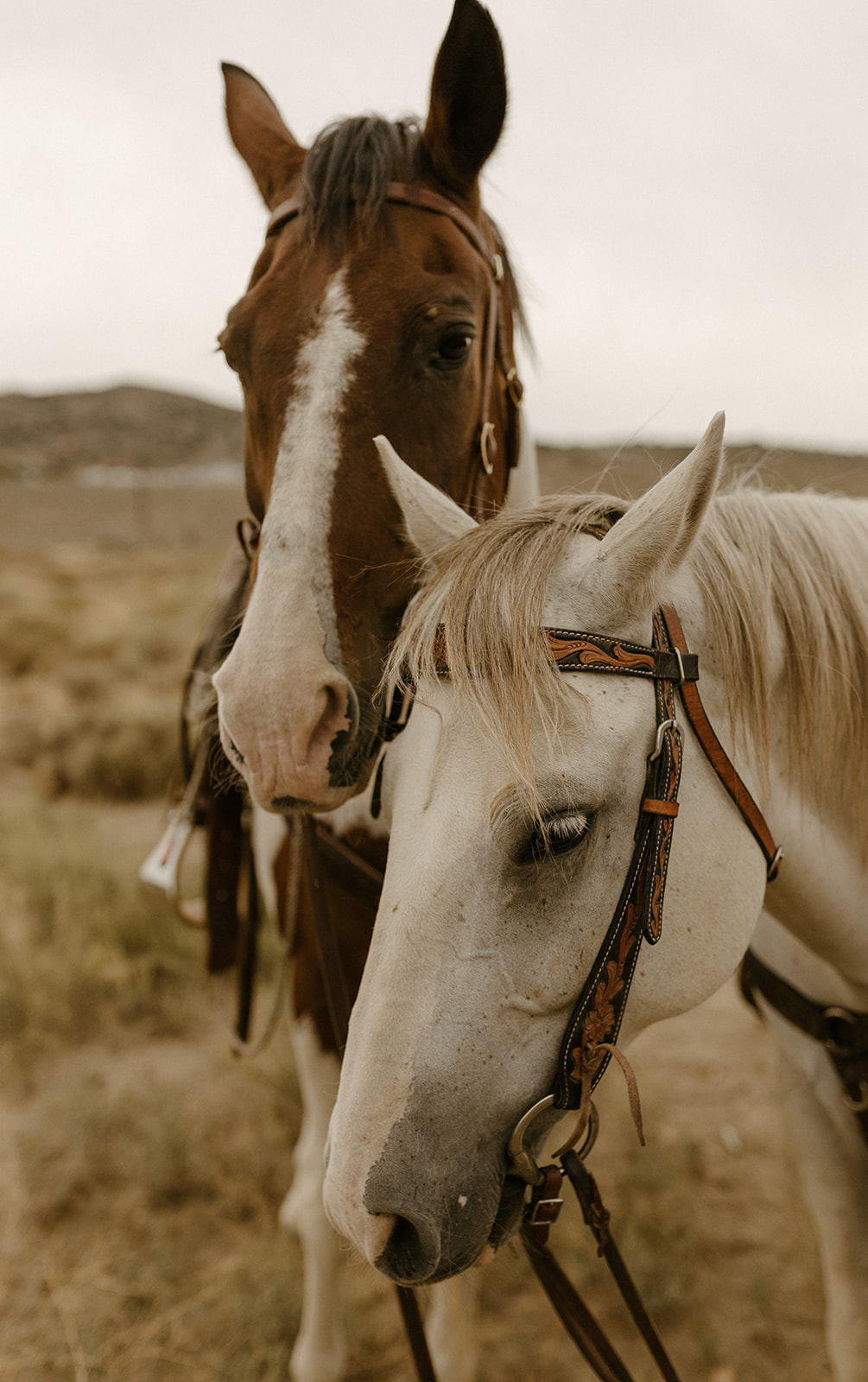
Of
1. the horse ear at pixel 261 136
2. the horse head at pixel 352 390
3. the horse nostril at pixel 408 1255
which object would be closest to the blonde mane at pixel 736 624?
the horse head at pixel 352 390

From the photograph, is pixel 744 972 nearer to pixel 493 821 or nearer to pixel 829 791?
pixel 829 791

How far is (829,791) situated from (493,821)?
724 mm

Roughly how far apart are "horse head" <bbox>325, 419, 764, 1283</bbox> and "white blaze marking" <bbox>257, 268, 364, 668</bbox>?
0.72 feet

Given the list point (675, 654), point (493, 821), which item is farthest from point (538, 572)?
point (493, 821)

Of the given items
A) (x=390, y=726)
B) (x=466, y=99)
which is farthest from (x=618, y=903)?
(x=466, y=99)

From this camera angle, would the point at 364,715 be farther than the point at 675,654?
Yes

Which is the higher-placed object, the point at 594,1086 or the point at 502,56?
the point at 502,56

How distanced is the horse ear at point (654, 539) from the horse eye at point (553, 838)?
0.30m

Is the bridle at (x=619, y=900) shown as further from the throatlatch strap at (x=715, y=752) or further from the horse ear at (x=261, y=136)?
the horse ear at (x=261, y=136)

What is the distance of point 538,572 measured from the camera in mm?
1093

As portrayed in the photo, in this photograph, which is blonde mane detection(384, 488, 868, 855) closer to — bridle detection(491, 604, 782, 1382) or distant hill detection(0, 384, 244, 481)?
bridle detection(491, 604, 782, 1382)

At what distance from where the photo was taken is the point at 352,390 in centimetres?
136

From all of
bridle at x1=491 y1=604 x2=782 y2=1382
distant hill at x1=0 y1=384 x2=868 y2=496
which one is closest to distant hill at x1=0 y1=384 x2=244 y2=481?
distant hill at x1=0 y1=384 x2=868 y2=496

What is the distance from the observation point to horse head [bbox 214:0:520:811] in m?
1.20
